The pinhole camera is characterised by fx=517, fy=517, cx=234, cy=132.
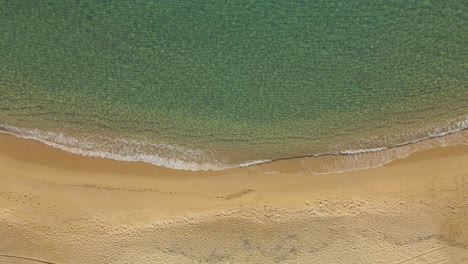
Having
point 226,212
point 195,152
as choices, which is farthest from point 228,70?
point 226,212

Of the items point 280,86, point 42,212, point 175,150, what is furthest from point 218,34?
point 42,212

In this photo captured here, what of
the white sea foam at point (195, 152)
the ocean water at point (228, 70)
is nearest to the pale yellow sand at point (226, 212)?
the white sea foam at point (195, 152)

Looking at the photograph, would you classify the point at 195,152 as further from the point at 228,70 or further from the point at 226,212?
the point at 228,70

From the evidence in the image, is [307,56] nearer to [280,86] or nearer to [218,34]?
[280,86]

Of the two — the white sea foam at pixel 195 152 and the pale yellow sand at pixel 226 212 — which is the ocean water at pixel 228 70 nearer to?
the white sea foam at pixel 195 152

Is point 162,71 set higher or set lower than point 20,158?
higher

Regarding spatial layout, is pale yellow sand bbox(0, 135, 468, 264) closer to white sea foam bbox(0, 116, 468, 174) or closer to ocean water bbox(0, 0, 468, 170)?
white sea foam bbox(0, 116, 468, 174)
